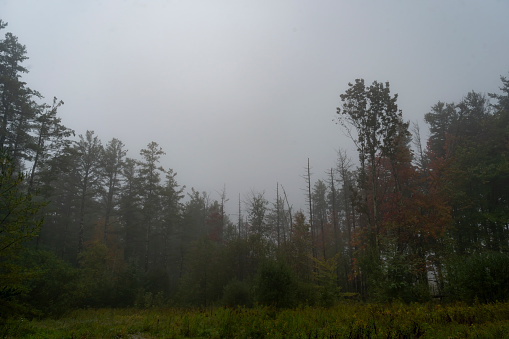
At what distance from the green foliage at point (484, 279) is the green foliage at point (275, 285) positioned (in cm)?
779

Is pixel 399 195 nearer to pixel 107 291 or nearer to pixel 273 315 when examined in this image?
pixel 273 315

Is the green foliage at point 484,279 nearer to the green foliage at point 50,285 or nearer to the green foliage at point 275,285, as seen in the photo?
the green foliage at point 275,285

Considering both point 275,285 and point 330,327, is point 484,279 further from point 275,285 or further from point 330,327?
point 275,285

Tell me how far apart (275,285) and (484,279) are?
9248 mm

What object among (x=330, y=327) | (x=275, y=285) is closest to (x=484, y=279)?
(x=330, y=327)

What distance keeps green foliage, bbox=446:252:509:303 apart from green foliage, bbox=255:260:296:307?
307 inches

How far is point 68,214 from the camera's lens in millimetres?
35562

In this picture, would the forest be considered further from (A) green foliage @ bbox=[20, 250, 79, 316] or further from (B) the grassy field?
(B) the grassy field

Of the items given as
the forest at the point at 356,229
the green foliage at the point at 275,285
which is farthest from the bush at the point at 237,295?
the green foliage at the point at 275,285

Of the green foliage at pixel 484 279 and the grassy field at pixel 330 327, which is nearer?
the grassy field at pixel 330 327

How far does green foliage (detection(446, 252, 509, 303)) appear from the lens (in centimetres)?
1080

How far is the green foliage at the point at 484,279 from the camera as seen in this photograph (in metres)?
10.8

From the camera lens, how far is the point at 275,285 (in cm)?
1445

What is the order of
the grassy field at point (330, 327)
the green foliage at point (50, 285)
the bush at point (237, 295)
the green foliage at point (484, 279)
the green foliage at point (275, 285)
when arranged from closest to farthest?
the grassy field at point (330, 327) < the green foliage at point (484, 279) < the green foliage at point (275, 285) < the green foliage at point (50, 285) < the bush at point (237, 295)
